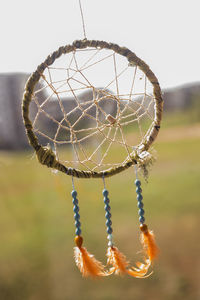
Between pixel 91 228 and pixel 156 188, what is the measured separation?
412mm

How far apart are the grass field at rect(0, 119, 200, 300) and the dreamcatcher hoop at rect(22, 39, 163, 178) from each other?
43.9 inches

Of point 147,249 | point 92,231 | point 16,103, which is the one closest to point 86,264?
point 147,249

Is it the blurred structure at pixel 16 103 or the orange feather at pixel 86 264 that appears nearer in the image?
the orange feather at pixel 86 264

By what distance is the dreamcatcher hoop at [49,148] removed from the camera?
0.71 meters

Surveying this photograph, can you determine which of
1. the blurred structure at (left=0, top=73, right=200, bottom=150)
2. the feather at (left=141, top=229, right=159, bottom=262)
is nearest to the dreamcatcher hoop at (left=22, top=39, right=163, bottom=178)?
the feather at (left=141, top=229, right=159, bottom=262)

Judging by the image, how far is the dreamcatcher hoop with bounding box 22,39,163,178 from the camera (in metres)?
0.71

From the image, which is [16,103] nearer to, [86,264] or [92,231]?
[92,231]

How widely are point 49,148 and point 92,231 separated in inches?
52.9

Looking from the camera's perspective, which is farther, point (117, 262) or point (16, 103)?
point (16, 103)

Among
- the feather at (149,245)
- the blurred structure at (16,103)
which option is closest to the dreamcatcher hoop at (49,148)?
the feather at (149,245)

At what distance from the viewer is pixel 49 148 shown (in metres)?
0.74

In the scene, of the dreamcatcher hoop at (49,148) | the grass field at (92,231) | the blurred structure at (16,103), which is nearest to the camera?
the dreamcatcher hoop at (49,148)

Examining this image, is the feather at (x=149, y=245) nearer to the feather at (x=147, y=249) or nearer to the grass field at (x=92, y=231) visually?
the feather at (x=147, y=249)

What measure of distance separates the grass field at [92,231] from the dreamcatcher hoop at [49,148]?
3.65 feet
